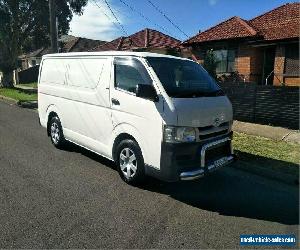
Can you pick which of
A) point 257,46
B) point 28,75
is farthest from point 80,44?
point 257,46

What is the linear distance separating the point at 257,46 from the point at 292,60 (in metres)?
2.12

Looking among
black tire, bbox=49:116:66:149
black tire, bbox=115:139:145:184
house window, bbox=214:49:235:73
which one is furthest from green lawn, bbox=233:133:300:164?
house window, bbox=214:49:235:73

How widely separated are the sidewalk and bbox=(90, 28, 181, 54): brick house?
1741 centimetres

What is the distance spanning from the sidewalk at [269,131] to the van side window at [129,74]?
5.18 meters

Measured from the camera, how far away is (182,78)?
5.63 m

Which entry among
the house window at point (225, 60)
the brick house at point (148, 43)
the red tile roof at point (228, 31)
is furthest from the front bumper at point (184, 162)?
the brick house at point (148, 43)

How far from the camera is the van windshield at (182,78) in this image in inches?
205

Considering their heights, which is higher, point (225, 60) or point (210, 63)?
point (225, 60)

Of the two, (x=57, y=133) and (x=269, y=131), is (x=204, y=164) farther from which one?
(x=269, y=131)

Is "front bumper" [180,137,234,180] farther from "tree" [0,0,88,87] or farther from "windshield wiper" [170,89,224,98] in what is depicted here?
"tree" [0,0,88,87]

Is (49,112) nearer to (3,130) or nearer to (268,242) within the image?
(3,130)

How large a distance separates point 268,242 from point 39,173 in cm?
404

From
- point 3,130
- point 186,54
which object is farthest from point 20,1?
point 3,130

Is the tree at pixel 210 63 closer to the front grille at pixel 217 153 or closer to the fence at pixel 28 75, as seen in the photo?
the front grille at pixel 217 153
